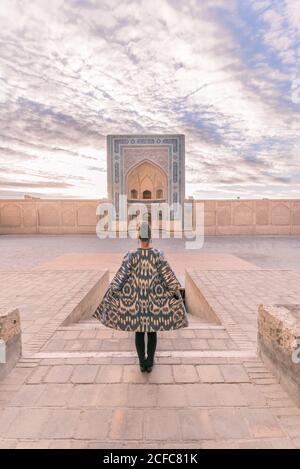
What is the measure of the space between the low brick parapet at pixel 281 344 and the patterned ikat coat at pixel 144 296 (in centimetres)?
65

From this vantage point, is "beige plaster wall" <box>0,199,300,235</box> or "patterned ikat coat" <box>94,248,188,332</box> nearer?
"patterned ikat coat" <box>94,248,188,332</box>

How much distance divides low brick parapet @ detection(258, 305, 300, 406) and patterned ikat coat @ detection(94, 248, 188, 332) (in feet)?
2.15

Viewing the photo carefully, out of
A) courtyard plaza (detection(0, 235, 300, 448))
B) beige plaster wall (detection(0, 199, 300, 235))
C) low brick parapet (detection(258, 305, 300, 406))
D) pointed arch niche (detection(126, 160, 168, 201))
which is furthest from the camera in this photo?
pointed arch niche (detection(126, 160, 168, 201))

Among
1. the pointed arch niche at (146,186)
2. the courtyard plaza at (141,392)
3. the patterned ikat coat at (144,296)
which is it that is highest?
the pointed arch niche at (146,186)

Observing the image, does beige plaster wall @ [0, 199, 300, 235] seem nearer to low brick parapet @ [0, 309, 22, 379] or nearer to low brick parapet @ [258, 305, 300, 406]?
low brick parapet @ [258, 305, 300, 406]

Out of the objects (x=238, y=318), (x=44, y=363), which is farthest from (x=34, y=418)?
(x=238, y=318)

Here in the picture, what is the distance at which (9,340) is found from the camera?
212cm

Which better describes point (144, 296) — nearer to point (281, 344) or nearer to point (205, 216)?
point (281, 344)

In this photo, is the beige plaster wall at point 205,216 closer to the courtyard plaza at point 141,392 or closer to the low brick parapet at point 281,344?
the courtyard plaza at point 141,392

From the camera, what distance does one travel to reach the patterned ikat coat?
207cm

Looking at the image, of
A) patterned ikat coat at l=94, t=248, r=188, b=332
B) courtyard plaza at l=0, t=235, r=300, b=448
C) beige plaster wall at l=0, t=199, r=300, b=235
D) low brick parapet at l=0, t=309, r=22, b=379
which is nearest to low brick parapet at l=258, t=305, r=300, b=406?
courtyard plaza at l=0, t=235, r=300, b=448

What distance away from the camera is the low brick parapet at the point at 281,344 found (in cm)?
175

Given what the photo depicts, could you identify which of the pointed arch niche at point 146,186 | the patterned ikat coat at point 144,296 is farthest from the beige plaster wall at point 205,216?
the patterned ikat coat at point 144,296

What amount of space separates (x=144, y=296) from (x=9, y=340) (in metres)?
1.10
